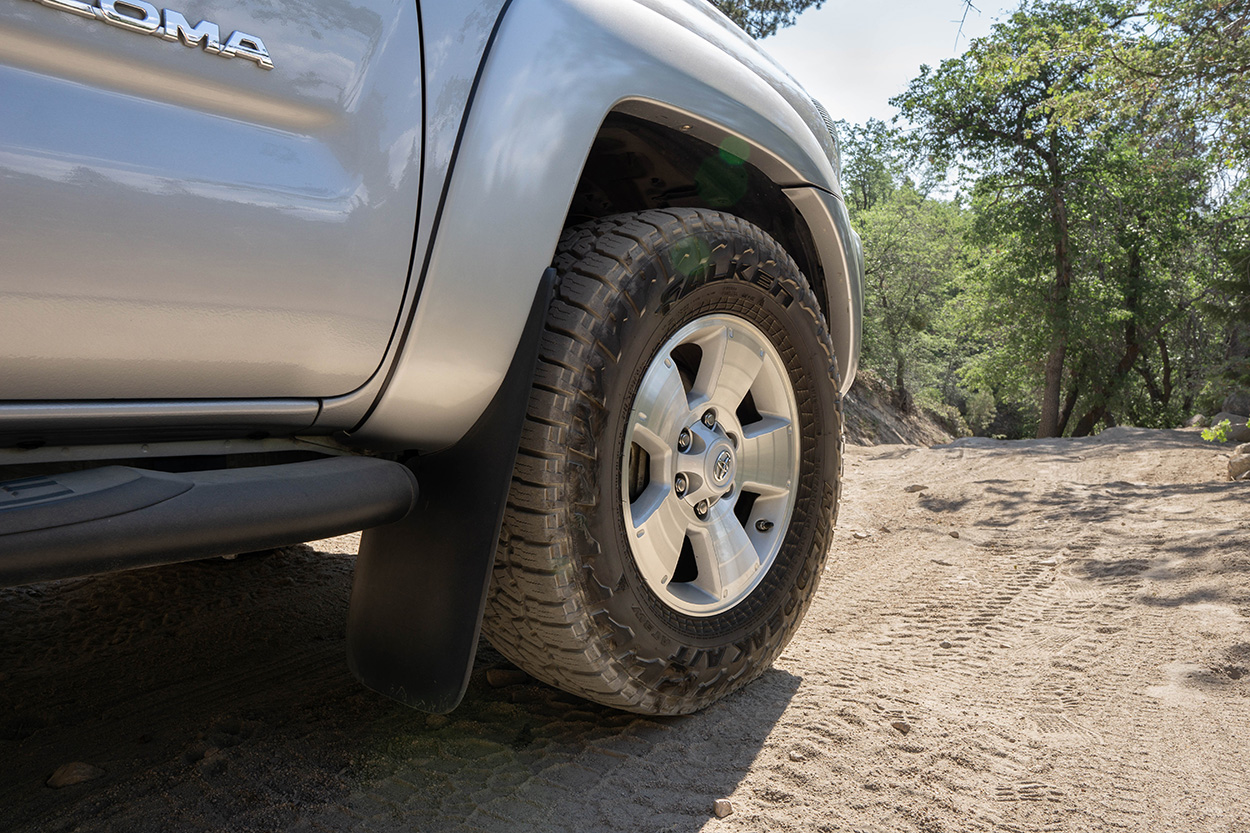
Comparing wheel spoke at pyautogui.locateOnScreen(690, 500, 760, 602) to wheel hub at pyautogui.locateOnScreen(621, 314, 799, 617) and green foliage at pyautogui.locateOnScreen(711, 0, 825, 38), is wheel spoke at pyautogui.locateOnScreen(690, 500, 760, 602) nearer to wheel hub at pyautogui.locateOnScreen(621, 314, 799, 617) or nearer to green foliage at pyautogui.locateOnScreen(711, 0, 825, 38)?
wheel hub at pyautogui.locateOnScreen(621, 314, 799, 617)

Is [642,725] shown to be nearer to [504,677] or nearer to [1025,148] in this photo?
[504,677]

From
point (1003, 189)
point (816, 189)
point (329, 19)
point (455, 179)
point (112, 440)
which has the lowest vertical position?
point (112, 440)

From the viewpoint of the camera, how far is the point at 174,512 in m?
1.14

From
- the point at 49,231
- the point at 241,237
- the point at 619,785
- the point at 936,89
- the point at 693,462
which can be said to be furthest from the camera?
the point at 936,89

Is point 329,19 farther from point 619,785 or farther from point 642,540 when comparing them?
point 619,785

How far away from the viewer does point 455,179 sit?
142cm

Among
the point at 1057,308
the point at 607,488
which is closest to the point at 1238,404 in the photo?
the point at 1057,308

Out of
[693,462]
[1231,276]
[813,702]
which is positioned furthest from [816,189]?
[1231,276]

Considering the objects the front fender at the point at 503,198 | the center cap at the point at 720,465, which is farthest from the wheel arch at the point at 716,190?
the center cap at the point at 720,465

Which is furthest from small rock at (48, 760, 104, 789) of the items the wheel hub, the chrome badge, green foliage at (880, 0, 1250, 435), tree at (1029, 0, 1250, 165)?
green foliage at (880, 0, 1250, 435)

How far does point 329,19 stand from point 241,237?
378mm

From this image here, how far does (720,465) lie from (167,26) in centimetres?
145

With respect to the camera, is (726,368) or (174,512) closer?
(174,512)

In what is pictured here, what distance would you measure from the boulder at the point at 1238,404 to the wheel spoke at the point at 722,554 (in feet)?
52.9
